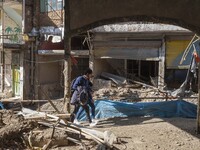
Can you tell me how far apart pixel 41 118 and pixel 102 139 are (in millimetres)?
1757

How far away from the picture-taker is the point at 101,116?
35.9 feet

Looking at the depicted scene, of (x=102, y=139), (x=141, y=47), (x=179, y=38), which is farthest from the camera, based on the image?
(x=141, y=47)

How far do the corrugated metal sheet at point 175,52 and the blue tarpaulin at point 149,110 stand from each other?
16.2 feet

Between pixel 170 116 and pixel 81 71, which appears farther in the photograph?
pixel 81 71

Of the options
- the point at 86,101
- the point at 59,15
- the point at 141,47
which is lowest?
the point at 86,101

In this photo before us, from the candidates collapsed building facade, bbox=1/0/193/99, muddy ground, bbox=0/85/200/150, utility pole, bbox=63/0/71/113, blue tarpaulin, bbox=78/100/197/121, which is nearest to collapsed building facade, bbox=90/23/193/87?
collapsed building facade, bbox=1/0/193/99

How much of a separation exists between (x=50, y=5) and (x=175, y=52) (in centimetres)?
805

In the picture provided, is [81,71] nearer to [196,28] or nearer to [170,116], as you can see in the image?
[170,116]

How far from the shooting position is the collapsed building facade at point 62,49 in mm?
16234

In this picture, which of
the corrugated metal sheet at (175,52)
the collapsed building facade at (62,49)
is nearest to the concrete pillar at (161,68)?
the collapsed building facade at (62,49)

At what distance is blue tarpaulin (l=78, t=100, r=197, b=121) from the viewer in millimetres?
10828

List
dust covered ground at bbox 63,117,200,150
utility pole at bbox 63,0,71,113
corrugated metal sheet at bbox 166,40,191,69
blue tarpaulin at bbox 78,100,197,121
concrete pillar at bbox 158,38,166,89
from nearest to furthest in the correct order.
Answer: dust covered ground at bbox 63,117,200,150
utility pole at bbox 63,0,71,113
blue tarpaulin at bbox 78,100,197,121
corrugated metal sheet at bbox 166,40,191,69
concrete pillar at bbox 158,38,166,89

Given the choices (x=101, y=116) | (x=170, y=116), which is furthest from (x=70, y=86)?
(x=170, y=116)

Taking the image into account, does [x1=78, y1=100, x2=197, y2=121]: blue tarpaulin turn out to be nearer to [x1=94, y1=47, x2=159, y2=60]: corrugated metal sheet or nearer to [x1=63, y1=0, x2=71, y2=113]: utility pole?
[x1=63, y1=0, x2=71, y2=113]: utility pole
